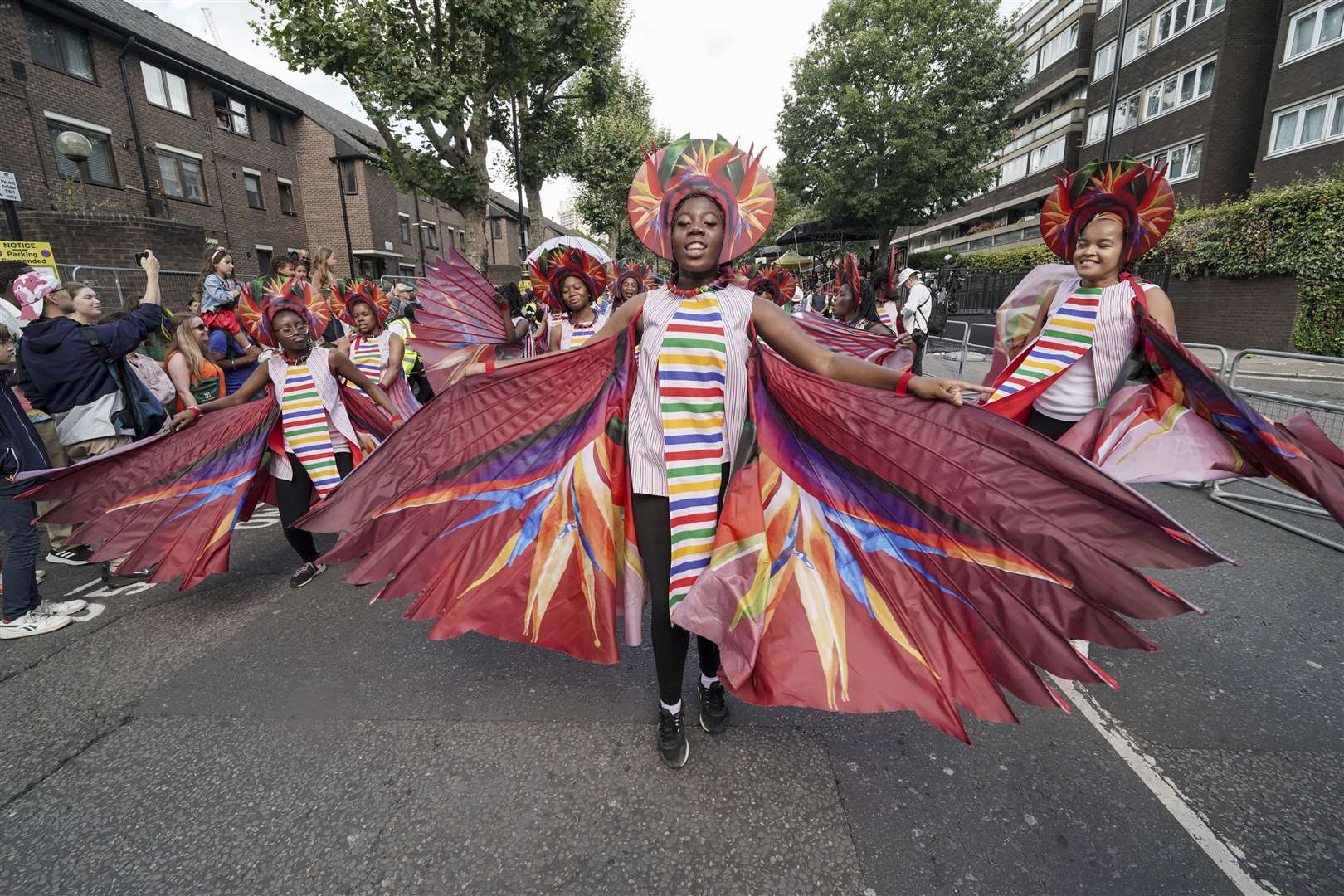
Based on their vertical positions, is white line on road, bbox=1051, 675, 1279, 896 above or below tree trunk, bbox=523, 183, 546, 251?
below

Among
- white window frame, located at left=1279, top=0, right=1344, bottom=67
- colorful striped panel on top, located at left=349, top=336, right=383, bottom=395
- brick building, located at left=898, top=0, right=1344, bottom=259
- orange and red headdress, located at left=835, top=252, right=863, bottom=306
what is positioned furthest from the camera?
brick building, located at left=898, top=0, right=1344, bottom=259

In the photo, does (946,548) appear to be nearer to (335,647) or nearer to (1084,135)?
(335,647)

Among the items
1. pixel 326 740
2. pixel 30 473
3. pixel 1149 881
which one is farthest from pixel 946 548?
pixel 30 473

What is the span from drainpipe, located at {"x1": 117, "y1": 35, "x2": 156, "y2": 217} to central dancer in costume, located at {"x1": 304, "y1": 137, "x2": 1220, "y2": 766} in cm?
2265

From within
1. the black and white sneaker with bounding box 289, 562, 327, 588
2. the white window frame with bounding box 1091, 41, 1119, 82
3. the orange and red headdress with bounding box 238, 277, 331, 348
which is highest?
the white window frame with bounding box 1091, 41, 1119, 82

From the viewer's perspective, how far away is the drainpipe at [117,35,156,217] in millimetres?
18594

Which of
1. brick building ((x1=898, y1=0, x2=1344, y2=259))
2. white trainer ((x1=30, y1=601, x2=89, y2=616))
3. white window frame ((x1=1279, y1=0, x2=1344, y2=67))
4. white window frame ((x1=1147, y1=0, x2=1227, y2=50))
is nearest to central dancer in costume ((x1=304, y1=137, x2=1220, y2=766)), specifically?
white trainer ((x1=30, y1=601, x2=89, y2=616))

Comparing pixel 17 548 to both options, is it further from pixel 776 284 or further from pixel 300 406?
pixel 776 284

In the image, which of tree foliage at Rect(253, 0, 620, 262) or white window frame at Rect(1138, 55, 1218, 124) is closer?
tree foliage at Rect(253, 0, 620, 262)

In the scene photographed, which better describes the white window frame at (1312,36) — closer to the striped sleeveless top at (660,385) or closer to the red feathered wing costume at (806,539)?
the red feathered wing costume at (806,539)

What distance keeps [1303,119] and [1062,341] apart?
2331cm

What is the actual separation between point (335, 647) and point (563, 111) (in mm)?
19993

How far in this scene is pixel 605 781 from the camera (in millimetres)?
2365

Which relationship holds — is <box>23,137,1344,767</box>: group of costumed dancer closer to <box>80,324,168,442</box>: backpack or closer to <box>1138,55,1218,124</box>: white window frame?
<box>80,324,168,442</box>: backpack
